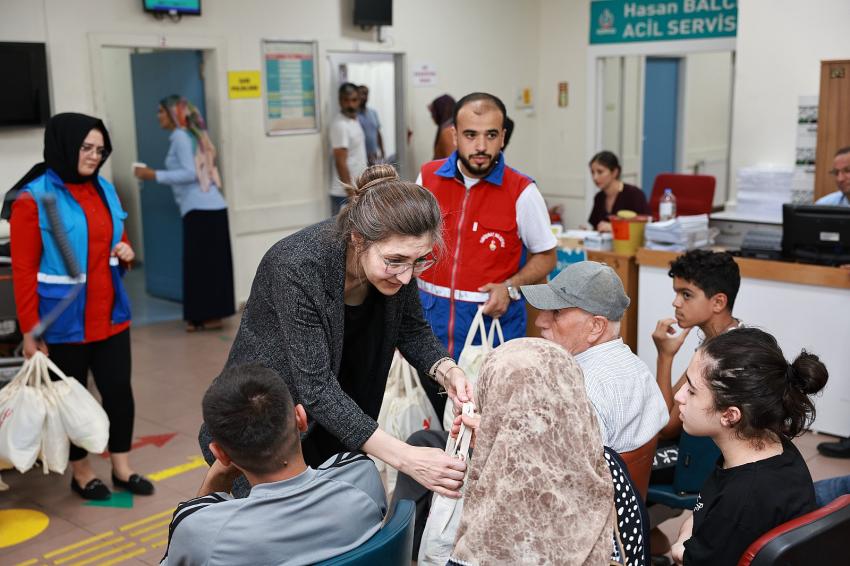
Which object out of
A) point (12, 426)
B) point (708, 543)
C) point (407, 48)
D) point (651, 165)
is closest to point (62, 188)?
point (12, 426)

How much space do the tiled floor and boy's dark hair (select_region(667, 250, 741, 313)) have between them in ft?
3.36

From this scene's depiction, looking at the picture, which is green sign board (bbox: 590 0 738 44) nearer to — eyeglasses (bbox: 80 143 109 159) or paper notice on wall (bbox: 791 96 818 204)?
paper notice on wall (bbox: 791 96 818 204)

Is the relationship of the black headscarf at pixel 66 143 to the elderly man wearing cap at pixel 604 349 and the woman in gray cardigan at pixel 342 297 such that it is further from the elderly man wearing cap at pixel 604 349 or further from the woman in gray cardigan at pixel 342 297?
the elderly man wearing cap at pixel 604 349

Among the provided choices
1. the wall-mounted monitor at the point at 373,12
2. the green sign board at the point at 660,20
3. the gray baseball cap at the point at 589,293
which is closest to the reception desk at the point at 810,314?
the gray baseball cap at the point at 589,293

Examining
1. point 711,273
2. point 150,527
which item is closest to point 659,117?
point 711,273

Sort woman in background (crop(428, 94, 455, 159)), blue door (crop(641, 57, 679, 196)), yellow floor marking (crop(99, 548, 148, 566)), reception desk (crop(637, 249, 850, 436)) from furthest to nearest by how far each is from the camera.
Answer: blue door (crop(641, 57, 679, 196)) → woman in background (crop(428, 94, 455, 159)) → reception desk (crop(637, 249, 850, 436)) → yellow floor marking (crop(99, 548, 148, 566))

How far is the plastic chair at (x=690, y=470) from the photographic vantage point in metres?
2.93

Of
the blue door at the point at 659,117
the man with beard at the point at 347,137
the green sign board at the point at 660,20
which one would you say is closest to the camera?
the man with beard at the point at 347,137

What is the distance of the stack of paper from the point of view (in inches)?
204

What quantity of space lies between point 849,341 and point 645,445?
2.64m

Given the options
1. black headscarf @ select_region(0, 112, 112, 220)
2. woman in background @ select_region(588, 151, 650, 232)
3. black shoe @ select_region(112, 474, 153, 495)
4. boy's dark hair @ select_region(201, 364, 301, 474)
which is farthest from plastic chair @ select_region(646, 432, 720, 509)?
woman in background @ select_region(588, 151, 650, 232)

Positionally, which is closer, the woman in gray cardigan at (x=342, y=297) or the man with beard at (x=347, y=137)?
the woman in gray cardigan at (x=342, y=297)

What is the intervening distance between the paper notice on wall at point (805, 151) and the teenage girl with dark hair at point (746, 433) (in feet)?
15.6

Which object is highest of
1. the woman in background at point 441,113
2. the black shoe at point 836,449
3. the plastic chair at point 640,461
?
the woman in background at point 441,113
